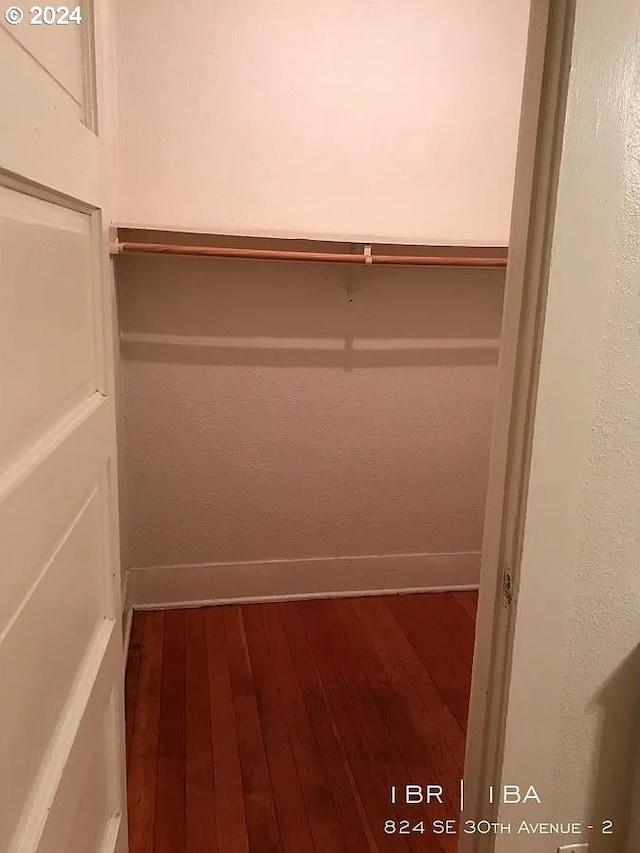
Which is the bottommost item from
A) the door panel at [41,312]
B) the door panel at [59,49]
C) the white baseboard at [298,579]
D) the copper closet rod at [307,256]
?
the white baseboard at [298,579]

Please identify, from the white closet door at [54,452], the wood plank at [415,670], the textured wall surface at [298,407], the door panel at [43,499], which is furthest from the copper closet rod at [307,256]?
the wood plank at [415,670]

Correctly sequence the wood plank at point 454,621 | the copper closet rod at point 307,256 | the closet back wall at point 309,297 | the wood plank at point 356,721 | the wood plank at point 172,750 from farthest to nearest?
1. the wood plank at point 454,621
2. the closet back wall at point 309,297
3. the copper closet rod at point 307,256
4. the wood plank at point 356,721
5. the wood plank at point 172,750

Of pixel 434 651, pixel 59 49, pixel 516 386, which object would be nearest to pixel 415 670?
pixel 434 651

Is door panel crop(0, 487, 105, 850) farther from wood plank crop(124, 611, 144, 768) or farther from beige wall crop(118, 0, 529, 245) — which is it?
beige wall crop(118, 0, 529, 245)

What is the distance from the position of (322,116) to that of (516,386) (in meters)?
1.68

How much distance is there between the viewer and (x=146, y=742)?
1.94 metres

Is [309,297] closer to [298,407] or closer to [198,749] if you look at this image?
[298,407]

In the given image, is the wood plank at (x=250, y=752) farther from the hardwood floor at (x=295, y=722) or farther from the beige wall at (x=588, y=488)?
the beige wall at (x=588, y=488)

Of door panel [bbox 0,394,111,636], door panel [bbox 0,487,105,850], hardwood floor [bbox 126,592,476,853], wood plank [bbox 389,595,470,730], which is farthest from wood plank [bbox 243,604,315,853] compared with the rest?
door panel [bbox 0,394,111,636]

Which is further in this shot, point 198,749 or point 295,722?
point 295,722

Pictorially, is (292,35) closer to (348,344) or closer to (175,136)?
(175,136)

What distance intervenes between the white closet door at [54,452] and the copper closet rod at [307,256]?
111 cm

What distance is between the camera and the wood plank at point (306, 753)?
1.68 meters

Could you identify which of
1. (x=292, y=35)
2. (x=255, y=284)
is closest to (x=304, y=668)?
(x=255, y=284)
